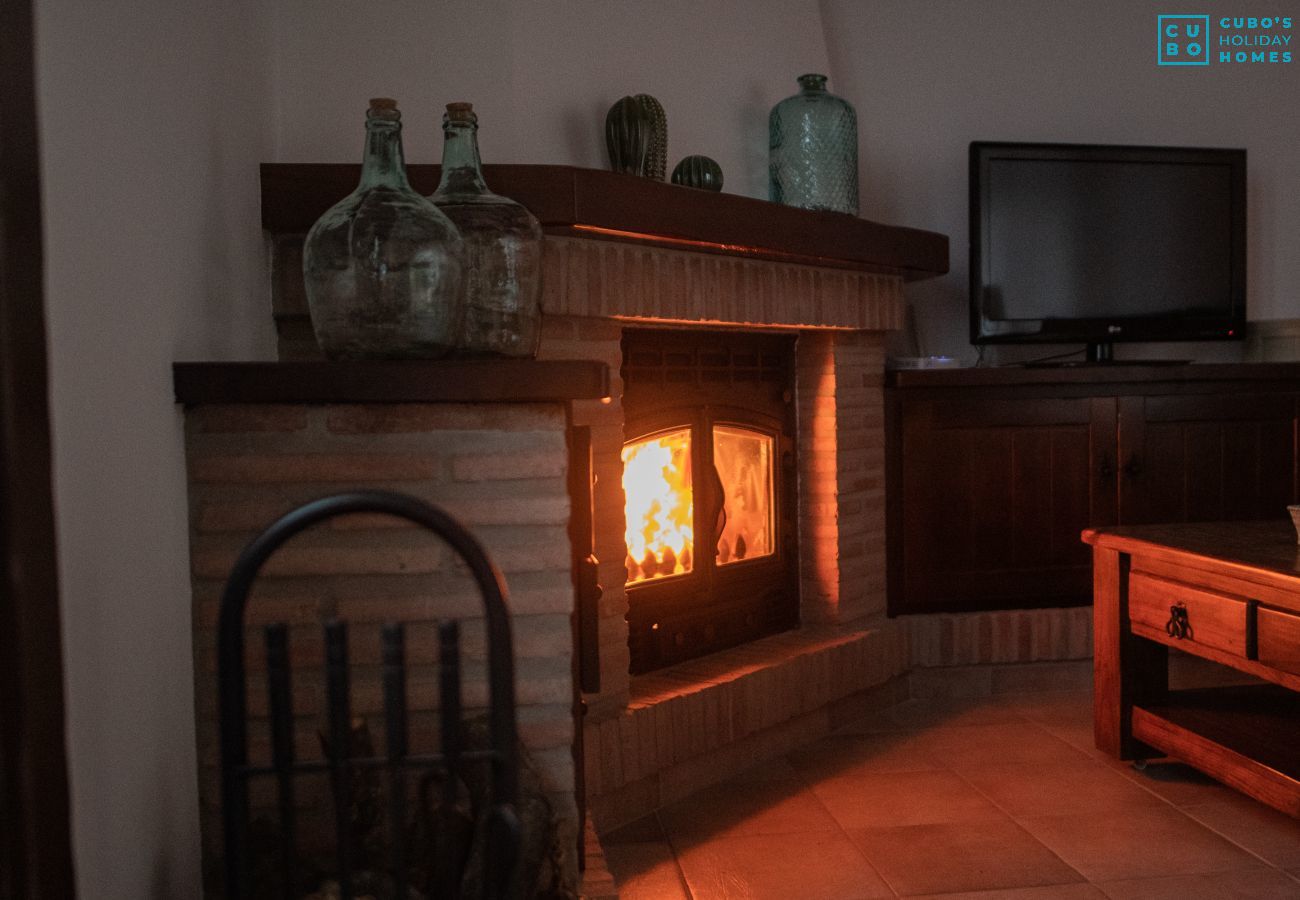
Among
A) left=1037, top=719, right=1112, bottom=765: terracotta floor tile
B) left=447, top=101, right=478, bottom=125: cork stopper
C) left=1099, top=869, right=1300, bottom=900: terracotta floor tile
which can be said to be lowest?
left=1099, top=869, right=1300, bottom=900: terracotta floor tile

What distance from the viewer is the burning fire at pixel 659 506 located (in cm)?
250

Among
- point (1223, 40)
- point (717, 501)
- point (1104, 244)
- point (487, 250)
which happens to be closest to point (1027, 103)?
point (1104, 244)

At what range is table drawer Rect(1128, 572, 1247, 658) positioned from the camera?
2115 mm

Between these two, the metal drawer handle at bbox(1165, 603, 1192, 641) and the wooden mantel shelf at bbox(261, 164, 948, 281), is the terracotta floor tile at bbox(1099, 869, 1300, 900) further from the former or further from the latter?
the wooden mantel shelf at bbox(261, 164, 948, 281)

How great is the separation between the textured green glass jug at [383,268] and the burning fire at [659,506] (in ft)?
3.45

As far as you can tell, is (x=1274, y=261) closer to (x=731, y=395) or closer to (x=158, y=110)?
(x=731, y=395)

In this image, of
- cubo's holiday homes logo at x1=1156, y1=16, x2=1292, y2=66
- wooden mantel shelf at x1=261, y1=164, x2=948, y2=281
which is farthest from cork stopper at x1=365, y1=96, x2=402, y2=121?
cubo's holiday homes logo at x1=1156, y1=16, x2=1292, y2=66

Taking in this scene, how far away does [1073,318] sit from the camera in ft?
10.8

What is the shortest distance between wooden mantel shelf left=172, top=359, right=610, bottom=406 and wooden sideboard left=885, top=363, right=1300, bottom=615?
1833mm

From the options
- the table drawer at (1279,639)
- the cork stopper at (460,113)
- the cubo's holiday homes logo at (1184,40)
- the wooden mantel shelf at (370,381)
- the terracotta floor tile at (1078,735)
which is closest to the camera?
the wooden mantel shelf at (370,381)

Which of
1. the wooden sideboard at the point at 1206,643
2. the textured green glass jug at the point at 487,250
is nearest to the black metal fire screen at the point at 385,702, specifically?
the textured green glass jug at the point at 487,250

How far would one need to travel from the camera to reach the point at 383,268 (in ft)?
4.59

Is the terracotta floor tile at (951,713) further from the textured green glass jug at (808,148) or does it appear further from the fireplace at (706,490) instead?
the textured green glass jug at (808,148)

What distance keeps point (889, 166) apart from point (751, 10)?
862 millimetres
